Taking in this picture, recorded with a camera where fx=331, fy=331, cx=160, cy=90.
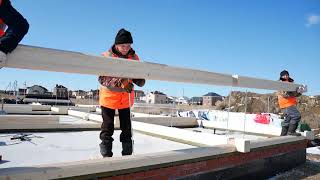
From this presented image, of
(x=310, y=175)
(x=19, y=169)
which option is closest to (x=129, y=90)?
(x=19, y=169)

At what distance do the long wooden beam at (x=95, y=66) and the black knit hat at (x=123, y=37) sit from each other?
0.33 meters

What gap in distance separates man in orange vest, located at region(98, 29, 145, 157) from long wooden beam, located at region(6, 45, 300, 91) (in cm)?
24

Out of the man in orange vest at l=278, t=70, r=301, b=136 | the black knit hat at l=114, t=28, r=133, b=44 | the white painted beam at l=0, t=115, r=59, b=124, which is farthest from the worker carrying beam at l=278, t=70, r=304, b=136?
the white painted beam at l=0, t=115, r=59, b=124

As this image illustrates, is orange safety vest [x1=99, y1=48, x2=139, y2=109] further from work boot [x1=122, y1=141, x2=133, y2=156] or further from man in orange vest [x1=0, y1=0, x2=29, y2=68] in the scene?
man in orange vest [x1=0, y1=0, x2=29, y2=68]

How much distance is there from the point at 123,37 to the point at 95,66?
69cm

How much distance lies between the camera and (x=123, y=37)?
3596 millimetres

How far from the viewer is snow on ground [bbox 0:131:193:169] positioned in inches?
177

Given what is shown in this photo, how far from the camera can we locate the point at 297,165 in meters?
7.42

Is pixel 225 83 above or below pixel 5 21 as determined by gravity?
below

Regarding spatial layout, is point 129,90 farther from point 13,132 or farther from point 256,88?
point 13,132

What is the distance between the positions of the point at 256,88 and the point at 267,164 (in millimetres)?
1453

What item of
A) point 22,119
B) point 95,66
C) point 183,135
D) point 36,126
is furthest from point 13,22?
point 22,119

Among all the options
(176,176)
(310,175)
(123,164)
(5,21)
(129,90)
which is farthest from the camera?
(310,175)

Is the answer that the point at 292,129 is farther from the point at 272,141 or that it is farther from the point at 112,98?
the point at 112,98
